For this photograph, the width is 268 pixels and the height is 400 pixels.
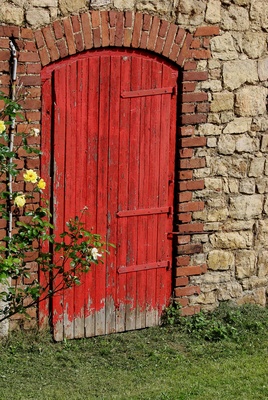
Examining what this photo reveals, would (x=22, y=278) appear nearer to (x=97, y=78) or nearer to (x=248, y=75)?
(x=97, y=78)

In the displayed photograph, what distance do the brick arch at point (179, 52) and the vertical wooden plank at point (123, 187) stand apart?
0.85 ft

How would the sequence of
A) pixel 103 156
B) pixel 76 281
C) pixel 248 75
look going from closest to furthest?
pixel 76 281
pixel 103 156
pixel 248 75

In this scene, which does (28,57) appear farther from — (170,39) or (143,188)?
(143,188)

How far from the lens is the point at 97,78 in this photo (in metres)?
7.28

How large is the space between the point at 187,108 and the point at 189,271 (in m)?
1.45

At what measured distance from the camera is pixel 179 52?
759cm

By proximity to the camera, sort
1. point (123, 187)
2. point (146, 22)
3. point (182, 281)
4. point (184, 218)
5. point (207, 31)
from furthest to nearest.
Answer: point (182, 281) → point (184, 218) → point (207, 31) → point (123, 187) → point (146, 22)

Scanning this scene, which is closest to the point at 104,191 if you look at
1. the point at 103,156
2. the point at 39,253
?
the point at 103,156

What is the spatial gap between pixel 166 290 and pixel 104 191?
1.15 metres

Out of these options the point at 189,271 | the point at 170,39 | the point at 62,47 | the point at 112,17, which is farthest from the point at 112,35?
the point at 189,271

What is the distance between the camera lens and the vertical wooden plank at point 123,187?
7406 mm

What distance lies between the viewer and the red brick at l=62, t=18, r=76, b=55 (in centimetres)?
703

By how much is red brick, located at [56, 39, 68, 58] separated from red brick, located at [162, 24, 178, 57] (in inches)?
35.2

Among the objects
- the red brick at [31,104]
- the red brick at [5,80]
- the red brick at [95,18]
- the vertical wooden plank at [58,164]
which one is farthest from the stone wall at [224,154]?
the red brick at [5,80]
